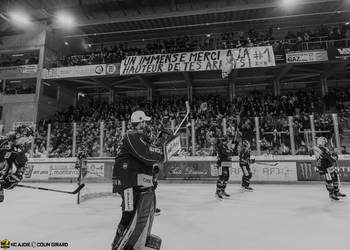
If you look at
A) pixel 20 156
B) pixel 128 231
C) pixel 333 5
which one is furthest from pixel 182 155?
pixel 333 5

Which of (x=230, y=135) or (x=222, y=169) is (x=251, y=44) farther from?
(x=222, y=169)

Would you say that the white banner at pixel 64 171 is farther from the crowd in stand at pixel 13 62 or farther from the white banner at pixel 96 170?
the crowd in stand at pixel 13 62

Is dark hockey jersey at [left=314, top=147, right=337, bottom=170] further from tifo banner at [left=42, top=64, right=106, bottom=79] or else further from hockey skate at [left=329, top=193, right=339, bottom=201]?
tifo banner at [left=42, top=64, right=106, bottom=79]

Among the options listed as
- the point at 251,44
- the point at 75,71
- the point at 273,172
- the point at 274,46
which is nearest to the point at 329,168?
the point at 273,172

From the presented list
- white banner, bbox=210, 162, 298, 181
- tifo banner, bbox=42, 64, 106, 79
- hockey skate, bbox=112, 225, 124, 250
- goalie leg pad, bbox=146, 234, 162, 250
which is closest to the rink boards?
white banner, bbox=210, 162, 298, 181

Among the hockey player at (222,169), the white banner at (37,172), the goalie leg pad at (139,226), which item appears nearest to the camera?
the goalie leg pad at (139,226)

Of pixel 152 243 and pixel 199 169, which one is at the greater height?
pixel 199 169

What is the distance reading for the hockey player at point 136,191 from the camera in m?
2.42

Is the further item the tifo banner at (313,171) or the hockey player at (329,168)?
the tifo banner at (313,171)

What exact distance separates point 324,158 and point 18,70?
21564mm

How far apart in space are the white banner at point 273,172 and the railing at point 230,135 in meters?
0.59

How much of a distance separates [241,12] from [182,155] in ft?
40.4

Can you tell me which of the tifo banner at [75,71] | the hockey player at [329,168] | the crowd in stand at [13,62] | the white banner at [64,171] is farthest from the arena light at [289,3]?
the crowd in stand at [13,62]

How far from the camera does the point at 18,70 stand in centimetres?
1834
